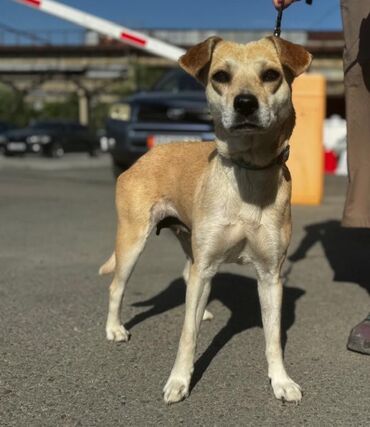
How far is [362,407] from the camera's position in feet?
8.94

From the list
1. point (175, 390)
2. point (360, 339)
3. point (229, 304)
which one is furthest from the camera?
point (229, 304)

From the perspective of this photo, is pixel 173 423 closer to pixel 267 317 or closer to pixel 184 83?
pixel 267 317

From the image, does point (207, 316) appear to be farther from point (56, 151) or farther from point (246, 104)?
point (56, 151)

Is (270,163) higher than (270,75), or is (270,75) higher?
(270,75)

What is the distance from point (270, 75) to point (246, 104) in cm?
30

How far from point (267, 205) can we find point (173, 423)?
111cm

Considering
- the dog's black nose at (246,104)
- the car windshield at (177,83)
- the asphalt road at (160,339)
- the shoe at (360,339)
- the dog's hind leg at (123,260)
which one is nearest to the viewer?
the dog's black nose at (246,104)

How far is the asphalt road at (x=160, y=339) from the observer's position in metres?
2.69

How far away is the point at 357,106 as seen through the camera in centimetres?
382

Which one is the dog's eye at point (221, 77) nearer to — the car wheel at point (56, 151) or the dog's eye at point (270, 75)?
the dog's eye at point (270, 75)

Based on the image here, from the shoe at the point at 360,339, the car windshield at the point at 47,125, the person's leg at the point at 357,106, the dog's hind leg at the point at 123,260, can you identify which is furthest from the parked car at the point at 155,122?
the car windshield at the point at 47,125

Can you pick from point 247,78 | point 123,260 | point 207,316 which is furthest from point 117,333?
point 247,78

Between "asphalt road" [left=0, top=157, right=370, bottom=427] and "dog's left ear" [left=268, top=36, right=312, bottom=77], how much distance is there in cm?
157

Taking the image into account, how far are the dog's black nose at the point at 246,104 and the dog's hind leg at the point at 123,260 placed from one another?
117 cm
